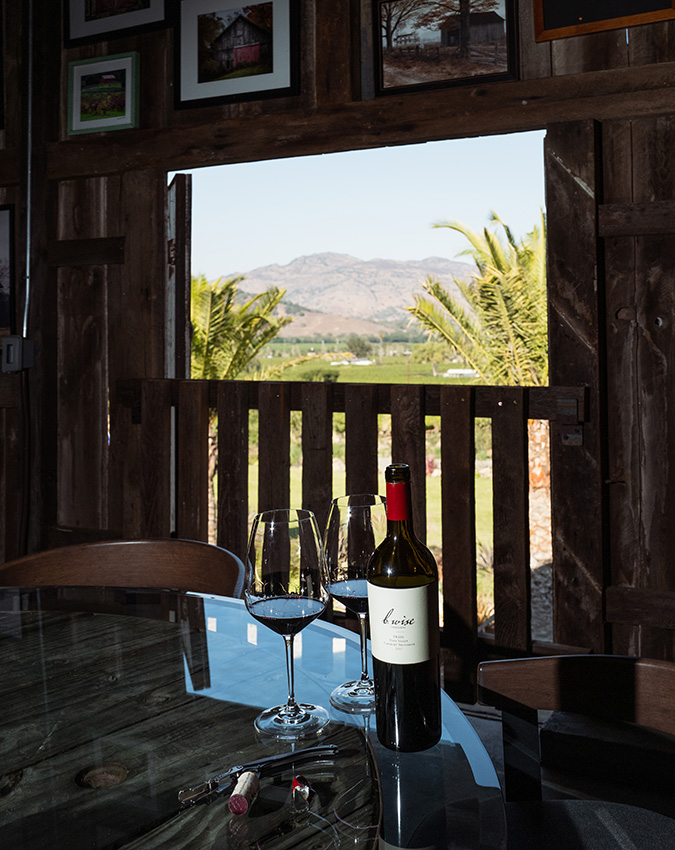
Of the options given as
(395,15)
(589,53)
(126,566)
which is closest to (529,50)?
(589,53)

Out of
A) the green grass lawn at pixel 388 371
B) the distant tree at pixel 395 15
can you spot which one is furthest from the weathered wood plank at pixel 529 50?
the green grass lawn at pixel 388 371

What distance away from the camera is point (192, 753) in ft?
2.45

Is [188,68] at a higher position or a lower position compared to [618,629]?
higher

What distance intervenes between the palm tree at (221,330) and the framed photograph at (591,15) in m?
6.32

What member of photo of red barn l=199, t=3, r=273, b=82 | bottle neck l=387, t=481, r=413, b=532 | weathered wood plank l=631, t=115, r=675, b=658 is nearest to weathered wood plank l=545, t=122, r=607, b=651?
weathered wood plank l=631, t=115, r=675, b=658

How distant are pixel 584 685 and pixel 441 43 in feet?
7.38

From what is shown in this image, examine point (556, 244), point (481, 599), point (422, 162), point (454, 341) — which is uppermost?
point (422, 162)

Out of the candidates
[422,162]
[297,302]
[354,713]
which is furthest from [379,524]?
[422,162]

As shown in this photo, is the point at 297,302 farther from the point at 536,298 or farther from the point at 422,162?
the point at 536,298

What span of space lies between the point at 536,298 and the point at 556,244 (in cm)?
668

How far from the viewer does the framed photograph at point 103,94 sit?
9.83ft

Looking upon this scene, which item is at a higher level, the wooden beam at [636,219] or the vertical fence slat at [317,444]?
the wooden beam at [636,219]

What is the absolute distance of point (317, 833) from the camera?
618 mm

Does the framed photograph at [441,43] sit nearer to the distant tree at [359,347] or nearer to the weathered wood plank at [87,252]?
the weathered wood plank at [87,252]
